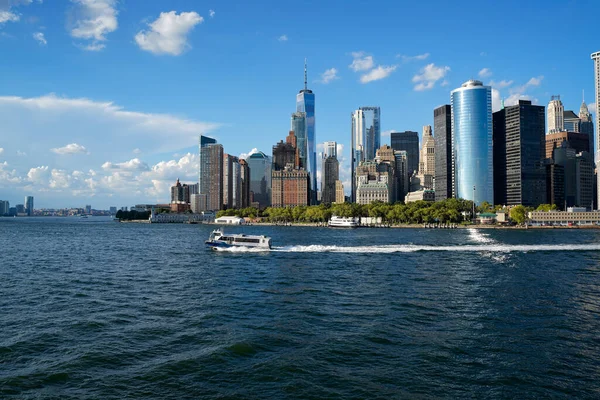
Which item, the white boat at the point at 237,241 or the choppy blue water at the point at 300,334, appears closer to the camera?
the choppy blue water at the point at 300,334

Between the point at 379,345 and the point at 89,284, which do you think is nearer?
the point at 379,345

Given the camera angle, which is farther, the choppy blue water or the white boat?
the white boat

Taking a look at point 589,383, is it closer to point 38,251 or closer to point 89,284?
point 89,284

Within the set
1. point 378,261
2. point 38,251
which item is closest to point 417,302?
point 378,261

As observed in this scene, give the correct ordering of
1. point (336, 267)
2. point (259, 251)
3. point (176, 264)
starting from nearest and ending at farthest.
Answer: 1. point (336, 267)
2. point (176, 264)
3. point (259, 251)

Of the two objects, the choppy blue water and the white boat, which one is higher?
the white boat

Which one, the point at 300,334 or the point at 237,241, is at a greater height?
the point at 237,241

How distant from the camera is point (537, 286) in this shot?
56.1 metres

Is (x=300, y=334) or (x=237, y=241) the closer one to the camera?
(x=300, y=334)

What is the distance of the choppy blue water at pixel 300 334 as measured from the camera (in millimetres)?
25438

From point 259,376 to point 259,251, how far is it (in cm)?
7370

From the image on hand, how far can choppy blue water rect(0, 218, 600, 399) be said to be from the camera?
2544 centimetres

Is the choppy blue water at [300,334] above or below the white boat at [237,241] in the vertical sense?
below

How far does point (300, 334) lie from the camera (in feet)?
115
